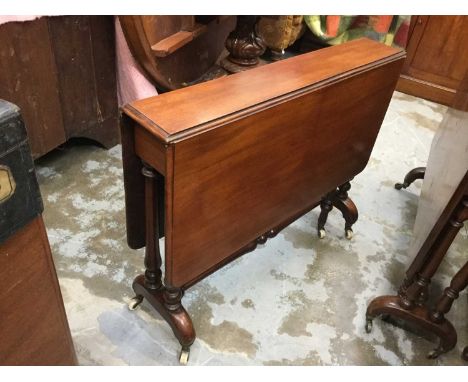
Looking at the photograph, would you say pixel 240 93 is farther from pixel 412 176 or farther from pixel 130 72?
pixel 412 176

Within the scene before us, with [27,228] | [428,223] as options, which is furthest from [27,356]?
[428,223]

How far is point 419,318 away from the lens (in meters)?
1.34

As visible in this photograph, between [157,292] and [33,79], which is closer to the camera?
[157,292]

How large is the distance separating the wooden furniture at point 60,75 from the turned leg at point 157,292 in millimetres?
798

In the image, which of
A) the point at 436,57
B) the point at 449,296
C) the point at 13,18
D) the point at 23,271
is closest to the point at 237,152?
the point at 23,271

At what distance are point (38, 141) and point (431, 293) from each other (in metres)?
1.67

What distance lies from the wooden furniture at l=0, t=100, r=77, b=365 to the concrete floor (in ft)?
1.67

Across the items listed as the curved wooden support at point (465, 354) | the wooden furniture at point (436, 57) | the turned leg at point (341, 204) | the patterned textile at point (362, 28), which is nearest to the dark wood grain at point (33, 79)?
the turned leg at point (341, 204)

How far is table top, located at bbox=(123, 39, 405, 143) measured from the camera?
86 centimetres

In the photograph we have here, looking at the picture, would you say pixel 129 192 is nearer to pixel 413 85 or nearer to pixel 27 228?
pixel 27 228

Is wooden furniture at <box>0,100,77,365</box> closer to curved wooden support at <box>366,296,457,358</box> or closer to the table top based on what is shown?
the table top

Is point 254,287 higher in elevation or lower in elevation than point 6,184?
lower

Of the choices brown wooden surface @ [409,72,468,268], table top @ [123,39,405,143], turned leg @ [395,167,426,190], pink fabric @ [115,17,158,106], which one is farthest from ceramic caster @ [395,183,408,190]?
pink fabric @ [115,17,158,106]

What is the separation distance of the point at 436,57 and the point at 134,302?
2.42 meters
